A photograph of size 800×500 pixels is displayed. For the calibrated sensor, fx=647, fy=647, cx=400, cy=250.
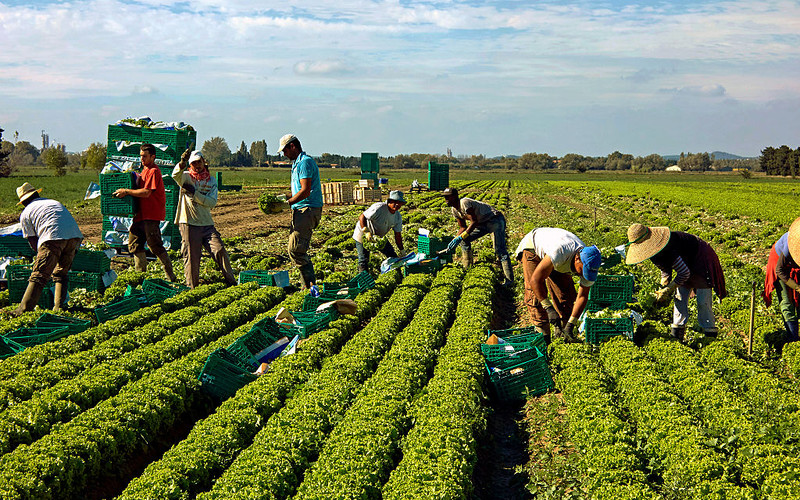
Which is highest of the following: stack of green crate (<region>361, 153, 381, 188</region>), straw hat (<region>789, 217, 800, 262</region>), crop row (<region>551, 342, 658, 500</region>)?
stack of green crate (<region>361, 153, 381, 188</region>)

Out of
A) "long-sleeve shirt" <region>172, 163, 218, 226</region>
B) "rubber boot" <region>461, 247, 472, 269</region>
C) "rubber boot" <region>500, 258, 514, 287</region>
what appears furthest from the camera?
"rubber boot" <region>461, 247, 472, 269</region>

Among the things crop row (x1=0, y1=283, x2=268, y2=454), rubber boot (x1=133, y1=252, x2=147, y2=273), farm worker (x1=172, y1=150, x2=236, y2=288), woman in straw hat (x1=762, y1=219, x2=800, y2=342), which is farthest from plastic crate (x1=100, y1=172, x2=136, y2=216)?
woman in straw hat (x1=762, y1=219, x2=800, y2=342)

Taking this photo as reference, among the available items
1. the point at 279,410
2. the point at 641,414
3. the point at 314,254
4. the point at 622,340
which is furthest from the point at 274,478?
the point at 314,254

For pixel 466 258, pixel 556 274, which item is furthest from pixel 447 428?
pixel 466 258

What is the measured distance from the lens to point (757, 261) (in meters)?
19.1

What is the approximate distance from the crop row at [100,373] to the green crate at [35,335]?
3.18 ft

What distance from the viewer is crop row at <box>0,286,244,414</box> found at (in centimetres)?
755

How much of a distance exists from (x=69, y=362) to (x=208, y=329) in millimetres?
2133

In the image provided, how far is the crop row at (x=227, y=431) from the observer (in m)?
5.77

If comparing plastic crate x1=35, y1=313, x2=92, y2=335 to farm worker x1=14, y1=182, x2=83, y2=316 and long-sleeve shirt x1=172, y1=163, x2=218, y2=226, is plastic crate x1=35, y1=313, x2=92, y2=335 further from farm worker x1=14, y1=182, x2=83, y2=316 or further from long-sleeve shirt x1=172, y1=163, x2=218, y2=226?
long-sleeve shirt x1=172, y1=163, x2=218, y2=226

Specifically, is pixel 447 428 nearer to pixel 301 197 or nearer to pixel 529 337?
pixel 529 337

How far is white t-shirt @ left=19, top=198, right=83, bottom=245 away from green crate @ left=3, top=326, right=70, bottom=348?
1684 mm

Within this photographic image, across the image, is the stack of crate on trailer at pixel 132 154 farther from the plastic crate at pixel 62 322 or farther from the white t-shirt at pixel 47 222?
the plastic crate at pixel 62 322

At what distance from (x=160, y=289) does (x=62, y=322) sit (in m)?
2.83
